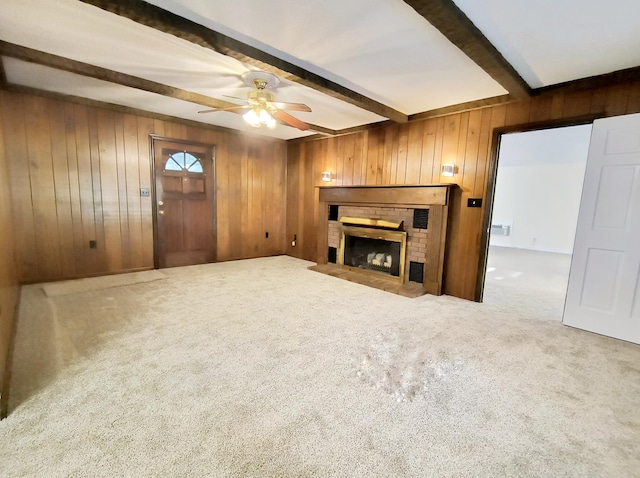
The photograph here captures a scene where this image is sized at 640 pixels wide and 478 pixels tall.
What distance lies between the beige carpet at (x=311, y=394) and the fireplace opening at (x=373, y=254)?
4.23 ft

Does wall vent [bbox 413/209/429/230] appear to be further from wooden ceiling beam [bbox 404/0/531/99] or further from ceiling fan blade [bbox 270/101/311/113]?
ceiling fan blade [bbox 270/101/311/113]

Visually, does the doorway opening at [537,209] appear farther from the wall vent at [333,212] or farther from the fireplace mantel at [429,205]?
the wall vent at [333,212]

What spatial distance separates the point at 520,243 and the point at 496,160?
17.6 ft

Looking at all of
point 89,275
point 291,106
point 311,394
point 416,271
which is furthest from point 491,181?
point 89,275

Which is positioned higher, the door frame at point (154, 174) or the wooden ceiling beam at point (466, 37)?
the wooden ceiling beam at point (466, 37)

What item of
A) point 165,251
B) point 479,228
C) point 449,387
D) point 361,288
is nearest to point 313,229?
point 361,288

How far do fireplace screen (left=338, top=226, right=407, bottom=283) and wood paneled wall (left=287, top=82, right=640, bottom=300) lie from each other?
655mm

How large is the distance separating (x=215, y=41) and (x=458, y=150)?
9.51 feet

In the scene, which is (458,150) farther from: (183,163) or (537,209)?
(537,209)

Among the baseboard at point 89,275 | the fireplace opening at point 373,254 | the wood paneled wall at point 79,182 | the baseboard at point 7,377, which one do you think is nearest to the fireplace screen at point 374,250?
the fireplace opening at point 373,254

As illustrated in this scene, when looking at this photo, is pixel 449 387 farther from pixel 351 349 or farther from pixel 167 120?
pixel 167 120

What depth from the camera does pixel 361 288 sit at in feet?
12.6

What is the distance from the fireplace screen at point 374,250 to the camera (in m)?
4.04

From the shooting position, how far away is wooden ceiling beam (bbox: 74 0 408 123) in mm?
1739
